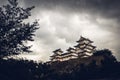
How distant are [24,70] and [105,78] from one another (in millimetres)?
7565

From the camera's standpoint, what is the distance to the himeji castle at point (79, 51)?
240ft

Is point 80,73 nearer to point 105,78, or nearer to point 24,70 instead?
point 105,78

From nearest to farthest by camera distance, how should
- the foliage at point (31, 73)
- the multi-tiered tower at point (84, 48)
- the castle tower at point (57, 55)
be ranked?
1. the foliage at point (31, 73)
2. the multi-tiered tower at point (84, 48)
3. the castle tower at point (57, 55)

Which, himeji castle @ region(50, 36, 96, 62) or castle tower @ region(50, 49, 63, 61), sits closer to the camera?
himeji castle @ region(50, 36, 96, 62)

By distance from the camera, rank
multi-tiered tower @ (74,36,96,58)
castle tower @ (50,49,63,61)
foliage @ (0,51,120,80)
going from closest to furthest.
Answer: foliage @ (0,51,120,80) → multi-tiered tower @ (74,36,96,58) → castle tower @ (50,49,63,61)

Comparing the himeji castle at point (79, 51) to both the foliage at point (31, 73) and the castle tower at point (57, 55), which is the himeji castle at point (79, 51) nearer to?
the castle tower at point (57, 55)

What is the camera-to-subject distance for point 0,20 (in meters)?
26.5

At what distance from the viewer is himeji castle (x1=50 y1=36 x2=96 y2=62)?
73.0 metres

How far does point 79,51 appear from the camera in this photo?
75.0 m

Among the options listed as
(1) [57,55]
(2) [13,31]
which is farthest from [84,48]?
(2) [13,31]

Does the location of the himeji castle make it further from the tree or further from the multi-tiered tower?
the tree

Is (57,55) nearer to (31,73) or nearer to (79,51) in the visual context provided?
(79,51)

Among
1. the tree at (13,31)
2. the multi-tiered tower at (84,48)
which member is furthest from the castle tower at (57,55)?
the tree at (13,31)

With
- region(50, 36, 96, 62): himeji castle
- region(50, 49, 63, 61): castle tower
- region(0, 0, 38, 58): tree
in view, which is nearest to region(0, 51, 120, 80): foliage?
region(0, 0, 38, 58): tree
